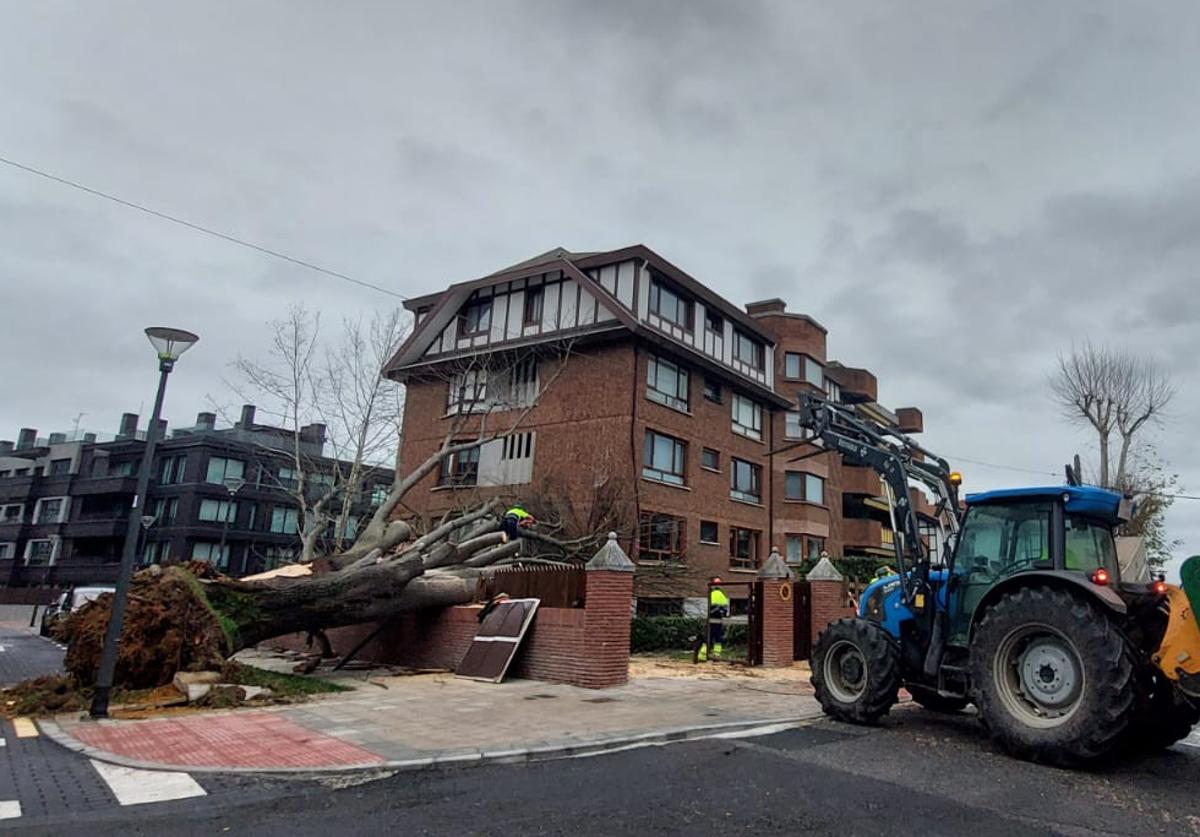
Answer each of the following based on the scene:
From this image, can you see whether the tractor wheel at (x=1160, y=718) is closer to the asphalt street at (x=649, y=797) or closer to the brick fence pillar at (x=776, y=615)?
the asphalt street at (x=649, y=797)

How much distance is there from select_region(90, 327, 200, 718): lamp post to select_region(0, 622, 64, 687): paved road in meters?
4.66

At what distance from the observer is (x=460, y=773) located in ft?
20.8

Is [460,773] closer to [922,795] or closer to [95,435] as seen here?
[922,795]

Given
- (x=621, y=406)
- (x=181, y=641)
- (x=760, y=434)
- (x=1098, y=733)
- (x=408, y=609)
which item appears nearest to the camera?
(x=1098, y=733)

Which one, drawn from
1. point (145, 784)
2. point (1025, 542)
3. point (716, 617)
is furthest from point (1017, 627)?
point (716, 617)

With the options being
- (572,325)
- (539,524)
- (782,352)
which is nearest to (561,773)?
(539,524)

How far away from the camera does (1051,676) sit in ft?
22.2

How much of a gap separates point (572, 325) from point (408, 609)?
13.3 m

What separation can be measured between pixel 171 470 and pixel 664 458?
38.4m

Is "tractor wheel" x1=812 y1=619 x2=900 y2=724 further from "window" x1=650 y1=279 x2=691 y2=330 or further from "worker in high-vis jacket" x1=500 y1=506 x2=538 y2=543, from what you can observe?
"window" x1=650 y1=279 x2=691 y2=330

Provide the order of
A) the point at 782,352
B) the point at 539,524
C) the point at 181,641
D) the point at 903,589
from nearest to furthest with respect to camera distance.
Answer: the point at 903,589, the point at 181,641, the point at 539,524, the point at 782,352

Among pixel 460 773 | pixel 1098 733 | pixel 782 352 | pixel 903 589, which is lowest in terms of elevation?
pixel 460 773

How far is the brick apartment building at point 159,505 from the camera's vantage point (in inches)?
1833

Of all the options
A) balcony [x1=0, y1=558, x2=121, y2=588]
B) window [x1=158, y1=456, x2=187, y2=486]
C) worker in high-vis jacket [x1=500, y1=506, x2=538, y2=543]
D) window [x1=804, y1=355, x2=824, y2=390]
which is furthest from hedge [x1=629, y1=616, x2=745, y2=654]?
balcony [x1=0, y1=558, x2=121, y2=588]
